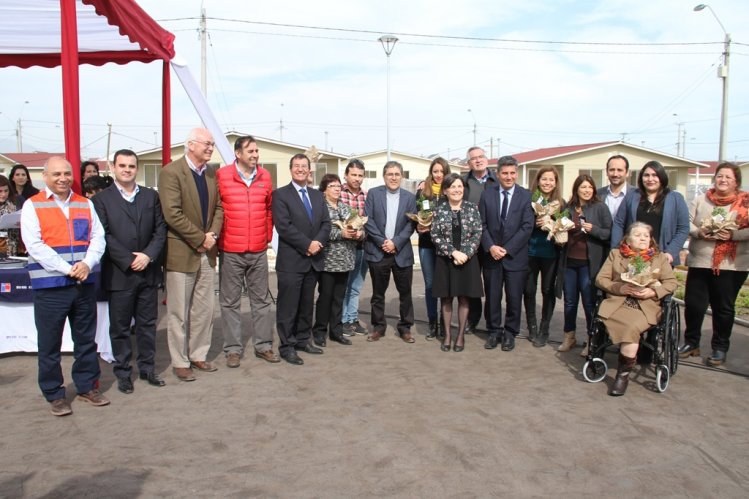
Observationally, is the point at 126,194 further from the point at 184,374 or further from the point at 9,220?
the point at 9,220

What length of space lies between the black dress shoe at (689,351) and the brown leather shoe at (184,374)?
455cm

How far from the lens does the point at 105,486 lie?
3146 millimetres

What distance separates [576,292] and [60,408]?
461 cm

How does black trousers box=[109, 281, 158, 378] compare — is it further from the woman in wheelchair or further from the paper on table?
the woman in wheelchair

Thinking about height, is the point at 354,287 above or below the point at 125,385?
above

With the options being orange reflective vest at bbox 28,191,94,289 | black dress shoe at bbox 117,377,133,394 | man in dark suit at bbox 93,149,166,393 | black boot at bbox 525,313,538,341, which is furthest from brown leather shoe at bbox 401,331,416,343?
orange reflective vest at bbox 28,191,94,289

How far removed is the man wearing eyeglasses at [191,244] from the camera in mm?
4848

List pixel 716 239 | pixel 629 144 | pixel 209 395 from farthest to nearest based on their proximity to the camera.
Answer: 1. pixel 629 144
2. pixel 716 239
3. pixel 209 395

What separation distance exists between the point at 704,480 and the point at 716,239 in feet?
9.23

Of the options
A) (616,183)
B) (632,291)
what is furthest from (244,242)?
(616,183)

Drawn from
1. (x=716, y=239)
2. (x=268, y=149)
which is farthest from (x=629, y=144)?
(x=716, y=239)

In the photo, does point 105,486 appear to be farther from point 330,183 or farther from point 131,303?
point 330,183

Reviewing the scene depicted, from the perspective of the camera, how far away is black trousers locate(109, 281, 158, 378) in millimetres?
4629

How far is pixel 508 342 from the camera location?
234 inches
